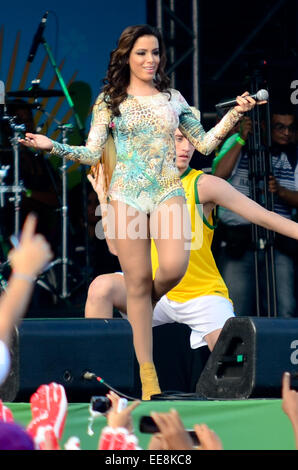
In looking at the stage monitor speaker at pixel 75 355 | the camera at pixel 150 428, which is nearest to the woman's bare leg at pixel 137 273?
the stage monitor speaker at pixel 75 355

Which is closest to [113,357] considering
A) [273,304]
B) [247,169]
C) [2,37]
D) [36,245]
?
[36,245]

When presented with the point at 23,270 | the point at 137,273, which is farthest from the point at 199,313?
the point at 23,270

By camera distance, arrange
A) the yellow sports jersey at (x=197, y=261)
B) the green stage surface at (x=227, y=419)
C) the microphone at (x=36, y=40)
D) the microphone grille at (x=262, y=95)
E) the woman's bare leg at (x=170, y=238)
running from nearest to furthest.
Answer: the green stage surface at (x=227, y=419), the microphone grille at (x=262, y=95), the woman's bare leg at (x=170, y=238), the yellow sports jersey at (x=197, y=261), the microphone at (x=36, y=40)

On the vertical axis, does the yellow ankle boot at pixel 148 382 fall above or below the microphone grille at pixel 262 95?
below

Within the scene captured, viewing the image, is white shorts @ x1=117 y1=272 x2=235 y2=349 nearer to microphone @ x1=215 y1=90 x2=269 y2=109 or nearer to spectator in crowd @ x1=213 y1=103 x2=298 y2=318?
microphone @ x1=215 y1=90 x2=269 y2=109

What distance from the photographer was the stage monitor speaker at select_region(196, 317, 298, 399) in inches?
143

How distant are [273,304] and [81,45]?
130 inches

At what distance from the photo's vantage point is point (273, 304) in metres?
5.74

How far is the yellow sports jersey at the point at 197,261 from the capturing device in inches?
176

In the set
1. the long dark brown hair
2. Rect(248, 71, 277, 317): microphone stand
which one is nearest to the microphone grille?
the long dark brown hair

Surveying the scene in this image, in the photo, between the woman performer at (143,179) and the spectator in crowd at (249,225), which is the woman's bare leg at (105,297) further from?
the spectator in crowd at (249,225)

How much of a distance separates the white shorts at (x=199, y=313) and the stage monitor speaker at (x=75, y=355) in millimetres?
645

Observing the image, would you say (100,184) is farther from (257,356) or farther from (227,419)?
(227,419)
